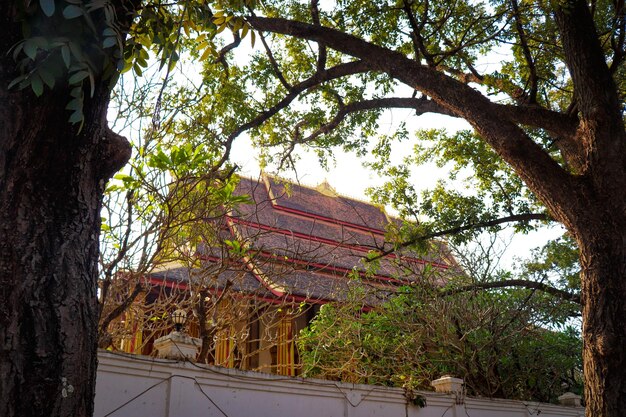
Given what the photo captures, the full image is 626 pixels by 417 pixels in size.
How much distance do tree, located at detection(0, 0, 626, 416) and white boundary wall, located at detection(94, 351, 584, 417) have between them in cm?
246

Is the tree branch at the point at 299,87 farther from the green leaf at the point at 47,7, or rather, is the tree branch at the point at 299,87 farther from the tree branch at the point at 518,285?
the green leaf at the point at 47,7

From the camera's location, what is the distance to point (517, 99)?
703 cm

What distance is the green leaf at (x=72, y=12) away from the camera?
1.99m

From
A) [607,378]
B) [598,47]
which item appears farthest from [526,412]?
[598,47]

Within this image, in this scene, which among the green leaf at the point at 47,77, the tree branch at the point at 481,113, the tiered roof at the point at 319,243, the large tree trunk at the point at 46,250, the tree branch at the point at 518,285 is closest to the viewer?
the large tree trunk at the point at 46,250

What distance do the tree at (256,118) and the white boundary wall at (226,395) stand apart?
2.46 meters

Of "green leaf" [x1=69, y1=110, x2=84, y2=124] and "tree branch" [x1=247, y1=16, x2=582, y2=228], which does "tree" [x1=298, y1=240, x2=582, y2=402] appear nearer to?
"tree branch" [x1=247, y1=16, x2=582, y2=228]

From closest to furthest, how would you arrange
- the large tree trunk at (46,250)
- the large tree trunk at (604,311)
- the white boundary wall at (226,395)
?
the large tree trunk at (46,250) → the large tree trunk at (604,311) → the white boundary wall at (226,395)

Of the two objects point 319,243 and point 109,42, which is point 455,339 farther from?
point 109,42

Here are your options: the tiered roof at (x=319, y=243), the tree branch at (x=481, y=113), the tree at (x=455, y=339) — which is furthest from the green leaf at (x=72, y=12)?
the tree at (x=455, y=339)

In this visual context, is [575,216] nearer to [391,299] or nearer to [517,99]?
[517,99]

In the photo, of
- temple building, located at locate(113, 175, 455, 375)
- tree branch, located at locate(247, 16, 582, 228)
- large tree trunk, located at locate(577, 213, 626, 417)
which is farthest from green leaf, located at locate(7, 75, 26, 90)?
large tree trunk, located at locate(577, 213, 626, 417)

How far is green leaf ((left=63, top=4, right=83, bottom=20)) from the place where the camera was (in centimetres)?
199

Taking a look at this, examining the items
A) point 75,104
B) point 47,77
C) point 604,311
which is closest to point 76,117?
point 75,104
